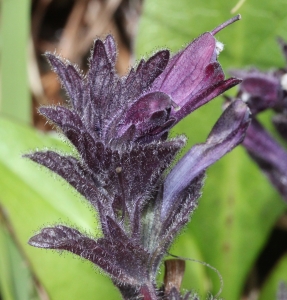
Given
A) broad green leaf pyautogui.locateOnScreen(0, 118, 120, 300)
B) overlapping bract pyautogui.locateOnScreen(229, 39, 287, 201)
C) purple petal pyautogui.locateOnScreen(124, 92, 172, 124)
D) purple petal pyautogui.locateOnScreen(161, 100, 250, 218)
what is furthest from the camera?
broad green leaf pyautogui.locateOnScreen(0, 118, 120, 300)

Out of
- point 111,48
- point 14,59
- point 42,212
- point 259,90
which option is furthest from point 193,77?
Answer: point 14,59

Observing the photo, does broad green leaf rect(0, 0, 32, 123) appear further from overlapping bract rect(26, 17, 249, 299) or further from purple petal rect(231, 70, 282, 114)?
overlapping bract rect(26, 17, 249, 299)

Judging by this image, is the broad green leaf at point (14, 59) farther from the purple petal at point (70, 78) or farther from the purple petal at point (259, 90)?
the purple petal at point (70, 78)

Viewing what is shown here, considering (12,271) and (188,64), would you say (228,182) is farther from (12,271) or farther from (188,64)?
(188,64)

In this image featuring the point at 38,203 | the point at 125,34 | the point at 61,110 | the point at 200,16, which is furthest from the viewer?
the point at 125,34

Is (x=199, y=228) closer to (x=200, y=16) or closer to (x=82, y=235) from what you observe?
(x=200, y=16)

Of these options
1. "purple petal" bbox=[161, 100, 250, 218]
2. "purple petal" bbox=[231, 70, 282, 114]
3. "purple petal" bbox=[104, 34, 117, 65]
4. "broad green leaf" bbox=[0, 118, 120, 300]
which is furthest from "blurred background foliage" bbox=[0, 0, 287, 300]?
"purple petal" bbox=[104, 34, 117, 65]

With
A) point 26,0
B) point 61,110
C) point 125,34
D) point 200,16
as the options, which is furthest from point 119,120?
point 125,34
